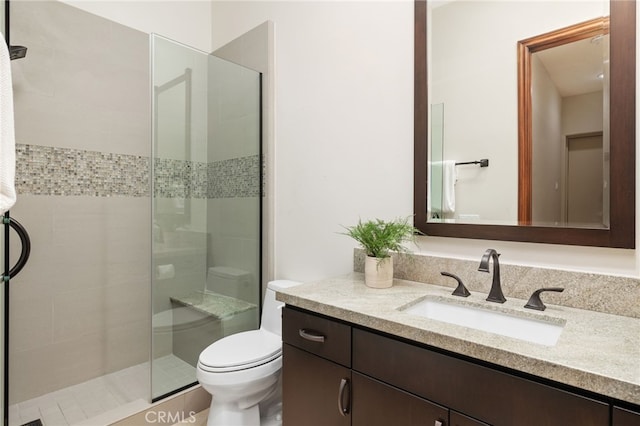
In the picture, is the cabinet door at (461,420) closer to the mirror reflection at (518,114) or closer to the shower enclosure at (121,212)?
the mirror reflection at (518,114)

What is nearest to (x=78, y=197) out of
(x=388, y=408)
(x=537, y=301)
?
(x=388, y=408)

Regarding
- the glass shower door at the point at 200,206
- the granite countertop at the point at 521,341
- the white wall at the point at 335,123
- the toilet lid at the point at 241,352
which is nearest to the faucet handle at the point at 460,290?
the granite countertop at the point at 521,341

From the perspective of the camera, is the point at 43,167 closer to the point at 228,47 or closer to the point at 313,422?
the point at 228,47

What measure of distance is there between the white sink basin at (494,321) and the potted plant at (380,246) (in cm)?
19

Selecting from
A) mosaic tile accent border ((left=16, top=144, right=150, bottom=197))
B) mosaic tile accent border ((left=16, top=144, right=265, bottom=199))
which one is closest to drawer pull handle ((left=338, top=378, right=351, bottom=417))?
mosaic tile accent border ((left=16, top=144, right=265, bottom=199))

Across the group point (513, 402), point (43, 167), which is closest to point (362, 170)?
point (513, 402)

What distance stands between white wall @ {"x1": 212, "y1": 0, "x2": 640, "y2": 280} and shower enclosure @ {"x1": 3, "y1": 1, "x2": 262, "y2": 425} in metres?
0.32

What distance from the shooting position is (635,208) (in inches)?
42.6

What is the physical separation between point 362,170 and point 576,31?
98cm

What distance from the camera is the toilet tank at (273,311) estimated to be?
1.93m

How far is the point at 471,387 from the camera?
0.87 metres

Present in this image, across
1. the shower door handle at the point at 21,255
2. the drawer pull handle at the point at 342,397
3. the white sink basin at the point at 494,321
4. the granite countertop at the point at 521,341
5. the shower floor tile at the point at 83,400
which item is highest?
the shower door handle at the point at 21,255

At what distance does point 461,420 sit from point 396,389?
19cm

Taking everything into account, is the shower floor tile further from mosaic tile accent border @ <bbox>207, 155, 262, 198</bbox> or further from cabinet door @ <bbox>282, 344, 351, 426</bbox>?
mosaic tile accent border @ <bbox>207, 155, 262, 198</bbox>
